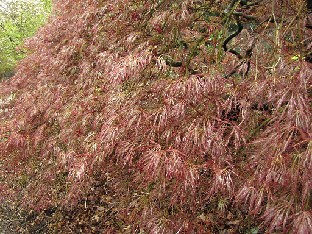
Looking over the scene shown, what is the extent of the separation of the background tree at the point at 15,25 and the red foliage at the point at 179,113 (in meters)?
7.43

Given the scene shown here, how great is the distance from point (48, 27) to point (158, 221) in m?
3.26

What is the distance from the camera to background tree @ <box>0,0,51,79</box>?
1063 centimetres

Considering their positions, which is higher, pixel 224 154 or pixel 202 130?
pixel 202 130

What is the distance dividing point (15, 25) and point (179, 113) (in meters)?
10.2

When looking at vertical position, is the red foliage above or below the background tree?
above

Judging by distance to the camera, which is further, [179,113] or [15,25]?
[15,25]

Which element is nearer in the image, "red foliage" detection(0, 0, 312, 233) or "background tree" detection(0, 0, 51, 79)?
"red foliage" detection(0, 0, 312, 233)

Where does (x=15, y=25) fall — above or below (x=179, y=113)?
below

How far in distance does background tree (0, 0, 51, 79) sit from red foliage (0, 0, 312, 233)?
743 centimetres

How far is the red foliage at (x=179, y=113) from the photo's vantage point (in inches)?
70.1

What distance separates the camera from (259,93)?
85.2 inches

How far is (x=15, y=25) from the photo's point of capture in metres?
10.9

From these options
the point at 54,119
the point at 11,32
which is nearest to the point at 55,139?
the point at 54,119

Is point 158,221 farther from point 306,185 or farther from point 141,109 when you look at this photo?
point 306,185
